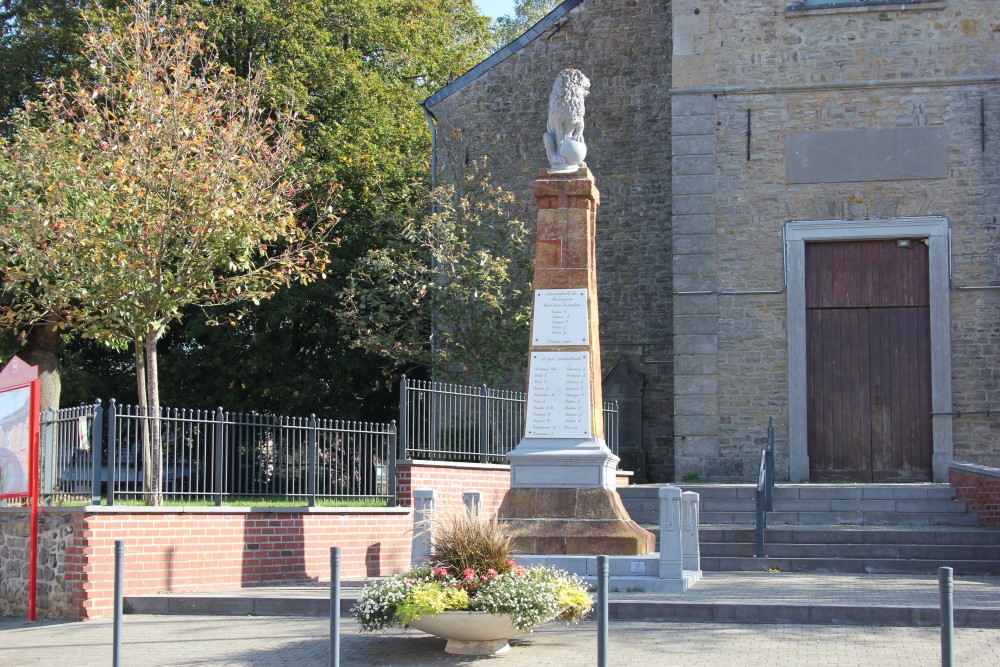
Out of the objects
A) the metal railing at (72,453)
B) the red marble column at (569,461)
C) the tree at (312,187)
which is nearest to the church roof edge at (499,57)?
the tree at (312,187)

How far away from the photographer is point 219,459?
12.5m

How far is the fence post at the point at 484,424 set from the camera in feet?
51.1

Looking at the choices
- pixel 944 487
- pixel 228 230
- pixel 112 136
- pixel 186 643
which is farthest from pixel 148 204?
pixel 944 487

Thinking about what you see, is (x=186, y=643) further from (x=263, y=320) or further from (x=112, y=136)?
(x=263, y=320)

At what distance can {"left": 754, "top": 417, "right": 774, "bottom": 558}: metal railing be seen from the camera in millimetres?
13328

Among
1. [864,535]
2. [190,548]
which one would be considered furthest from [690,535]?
[190,548]

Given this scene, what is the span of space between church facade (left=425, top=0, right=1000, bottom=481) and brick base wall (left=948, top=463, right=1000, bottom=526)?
2.05 meters

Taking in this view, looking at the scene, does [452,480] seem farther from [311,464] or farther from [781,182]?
[781,182]

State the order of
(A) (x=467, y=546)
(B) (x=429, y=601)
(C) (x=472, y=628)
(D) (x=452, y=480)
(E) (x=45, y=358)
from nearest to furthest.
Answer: (B) (x=429, y=601) → (C) (x=472, y=628) → (A) (x=467, y=546) → (D) (x=452, y=480) → (E) (x=45, y=358)

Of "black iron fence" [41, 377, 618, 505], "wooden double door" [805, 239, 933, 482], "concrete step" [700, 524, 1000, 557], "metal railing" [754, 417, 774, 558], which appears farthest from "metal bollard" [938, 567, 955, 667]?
"wooden double door" [805, 239, 933, 482]

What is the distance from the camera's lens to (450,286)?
20172 millimetres

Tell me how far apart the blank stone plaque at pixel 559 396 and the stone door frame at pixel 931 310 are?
7209 mm

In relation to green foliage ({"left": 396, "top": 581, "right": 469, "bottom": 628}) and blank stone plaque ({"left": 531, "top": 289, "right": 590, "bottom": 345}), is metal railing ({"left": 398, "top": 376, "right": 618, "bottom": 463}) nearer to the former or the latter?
blank stone plaque ({"left": 531, "top": 289, "right": 590, "bottom": 345})

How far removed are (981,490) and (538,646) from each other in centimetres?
828
